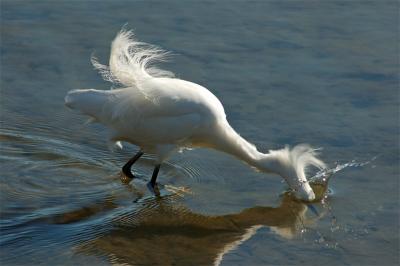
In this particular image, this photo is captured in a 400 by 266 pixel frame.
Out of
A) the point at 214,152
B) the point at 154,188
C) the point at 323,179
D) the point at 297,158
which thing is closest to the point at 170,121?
the point at 154,188

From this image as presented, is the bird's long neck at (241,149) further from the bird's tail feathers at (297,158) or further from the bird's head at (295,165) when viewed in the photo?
the bird's tail feathers at (297,158)

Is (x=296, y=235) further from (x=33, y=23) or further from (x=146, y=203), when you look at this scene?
(x=33, y=23)

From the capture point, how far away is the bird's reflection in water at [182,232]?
240 inches

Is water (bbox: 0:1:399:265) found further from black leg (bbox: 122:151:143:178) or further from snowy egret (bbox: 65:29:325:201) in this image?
snowy egret (bbox: 65:29:325:201)

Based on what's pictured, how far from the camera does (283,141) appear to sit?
825cm

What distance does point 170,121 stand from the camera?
727 cm

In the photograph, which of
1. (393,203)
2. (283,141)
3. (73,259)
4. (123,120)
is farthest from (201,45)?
(73,259)

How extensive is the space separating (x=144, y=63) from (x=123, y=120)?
710 millimetres

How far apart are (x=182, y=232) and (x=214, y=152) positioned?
176cm

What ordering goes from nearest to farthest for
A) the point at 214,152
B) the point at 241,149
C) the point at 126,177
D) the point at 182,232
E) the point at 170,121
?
the point at 182,232
the point at 170,121
the point at 241,149
the point at 126,177
the point at 214,152

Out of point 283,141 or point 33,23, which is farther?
point 33,23

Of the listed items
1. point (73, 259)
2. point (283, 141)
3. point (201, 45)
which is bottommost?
point (73, 259)

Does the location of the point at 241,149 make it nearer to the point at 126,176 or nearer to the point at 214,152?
the point at 214,152

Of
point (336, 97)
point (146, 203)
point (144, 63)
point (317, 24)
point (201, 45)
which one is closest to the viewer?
point (146, 203)
